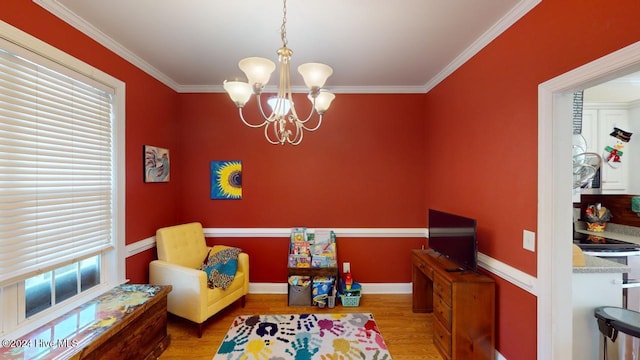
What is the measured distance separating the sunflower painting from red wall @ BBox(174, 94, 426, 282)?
78 millimetres

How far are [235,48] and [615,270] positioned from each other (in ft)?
11.4

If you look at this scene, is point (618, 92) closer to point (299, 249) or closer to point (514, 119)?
point (514, 119)

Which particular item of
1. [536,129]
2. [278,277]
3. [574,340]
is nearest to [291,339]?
[278,277]

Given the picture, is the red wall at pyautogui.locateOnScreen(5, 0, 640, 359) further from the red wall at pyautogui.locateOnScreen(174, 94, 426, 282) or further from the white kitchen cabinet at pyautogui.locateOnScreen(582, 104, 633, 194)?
the white kitchen cabinet at pyautogui.locateOnScreen(582, 104, 633, 194)

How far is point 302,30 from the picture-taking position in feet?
6.59

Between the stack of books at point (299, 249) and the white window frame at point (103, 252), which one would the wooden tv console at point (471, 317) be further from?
the white window frame at point (103, 252)

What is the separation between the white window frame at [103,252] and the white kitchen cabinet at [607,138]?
506cm

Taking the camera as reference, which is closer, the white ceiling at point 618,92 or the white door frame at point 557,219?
the white door frame at point 557,219

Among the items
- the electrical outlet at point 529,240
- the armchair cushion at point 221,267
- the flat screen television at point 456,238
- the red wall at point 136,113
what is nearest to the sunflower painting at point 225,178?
the red wall at point 136,113

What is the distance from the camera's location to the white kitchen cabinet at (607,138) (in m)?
2.87

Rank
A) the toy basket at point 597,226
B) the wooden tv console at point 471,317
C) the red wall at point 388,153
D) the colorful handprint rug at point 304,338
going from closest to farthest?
1. the red wall at point 388,153
2. the wooden tv console at point 471,317
3. the colorful handprint rug at point 304,338
4. the toy basket at point 597,226

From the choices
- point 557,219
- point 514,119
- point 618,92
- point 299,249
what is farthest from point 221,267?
point 618,92

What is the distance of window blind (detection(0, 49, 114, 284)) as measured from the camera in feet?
4.93

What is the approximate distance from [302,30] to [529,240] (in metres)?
2.31
